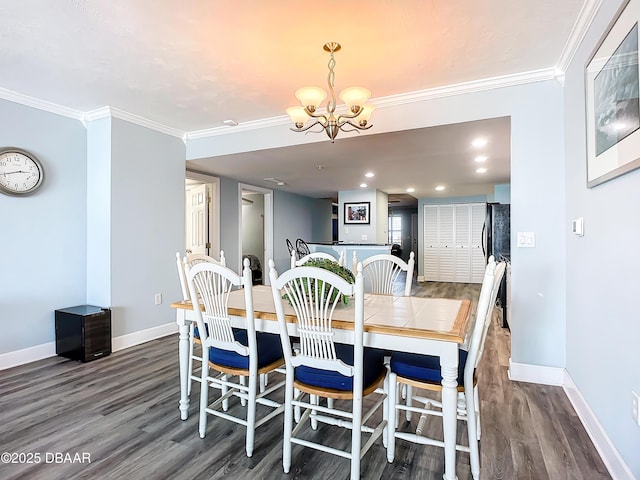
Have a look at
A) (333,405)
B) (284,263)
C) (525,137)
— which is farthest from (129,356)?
(284,263)

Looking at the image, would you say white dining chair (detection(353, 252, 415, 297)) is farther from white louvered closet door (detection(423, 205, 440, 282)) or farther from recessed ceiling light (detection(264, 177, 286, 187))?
white louvered closet door (detection(423, 205, 440, 282))

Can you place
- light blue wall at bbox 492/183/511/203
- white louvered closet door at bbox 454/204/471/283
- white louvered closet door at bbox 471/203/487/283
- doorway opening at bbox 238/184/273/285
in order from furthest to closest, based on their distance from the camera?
white louvered closet door at bbox 454/204/471/283
white louvered closet door at bbox 471/203/487/283
doorway opening at bbox 238/184/273/285
light blue wall at bbox 492/183/511/203

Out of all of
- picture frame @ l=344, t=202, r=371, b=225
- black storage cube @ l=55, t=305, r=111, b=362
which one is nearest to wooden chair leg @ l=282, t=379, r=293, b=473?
black storage cube @ l=55, t=305, r=111, b=362

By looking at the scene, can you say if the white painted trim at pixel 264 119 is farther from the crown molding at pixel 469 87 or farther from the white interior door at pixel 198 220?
the white interior door at pixel 198 220

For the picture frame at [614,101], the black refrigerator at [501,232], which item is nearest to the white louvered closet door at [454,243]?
the black refrigerator at [501,232]

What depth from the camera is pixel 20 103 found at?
3.13 meters

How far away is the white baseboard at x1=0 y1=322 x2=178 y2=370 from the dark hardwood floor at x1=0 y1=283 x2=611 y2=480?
0.26 metres

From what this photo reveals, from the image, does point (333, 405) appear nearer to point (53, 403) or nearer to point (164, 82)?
point (53, 403)

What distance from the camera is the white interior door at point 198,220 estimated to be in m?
5.38

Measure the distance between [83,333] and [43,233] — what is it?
1020mm

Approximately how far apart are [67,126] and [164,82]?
142 centimetres

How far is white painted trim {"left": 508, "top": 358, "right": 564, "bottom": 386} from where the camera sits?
8.79 ft

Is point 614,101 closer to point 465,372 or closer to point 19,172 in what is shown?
point 465,372

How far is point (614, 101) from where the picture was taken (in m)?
1.66
